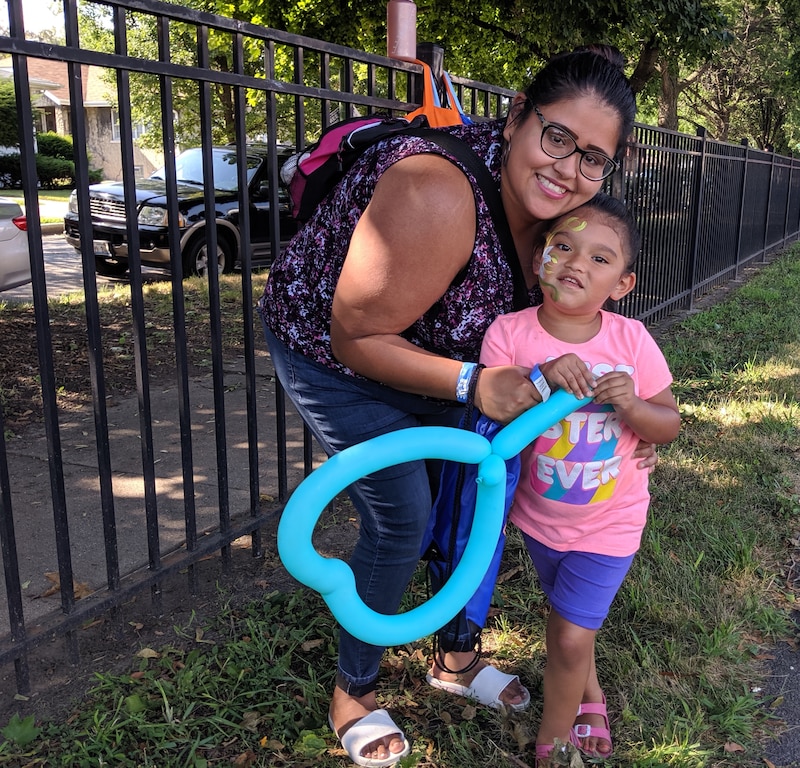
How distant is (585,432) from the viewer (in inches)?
79.5

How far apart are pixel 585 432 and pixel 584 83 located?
80 centimetres

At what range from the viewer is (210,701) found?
96.3 inches

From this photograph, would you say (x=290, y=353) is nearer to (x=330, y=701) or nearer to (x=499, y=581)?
(x=330, y=701)

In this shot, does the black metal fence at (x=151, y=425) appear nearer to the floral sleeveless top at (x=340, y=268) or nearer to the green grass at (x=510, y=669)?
the green grass at (x=510, y=669)

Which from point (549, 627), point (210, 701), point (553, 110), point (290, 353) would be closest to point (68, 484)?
point (210, 701)

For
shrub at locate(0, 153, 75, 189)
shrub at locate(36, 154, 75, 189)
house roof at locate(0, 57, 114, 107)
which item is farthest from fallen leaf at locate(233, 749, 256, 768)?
house roof at locate(0, 57, 114, 107)

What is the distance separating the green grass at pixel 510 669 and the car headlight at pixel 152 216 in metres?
7.41

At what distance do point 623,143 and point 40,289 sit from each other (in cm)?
153

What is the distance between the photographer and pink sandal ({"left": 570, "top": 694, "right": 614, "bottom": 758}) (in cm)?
225

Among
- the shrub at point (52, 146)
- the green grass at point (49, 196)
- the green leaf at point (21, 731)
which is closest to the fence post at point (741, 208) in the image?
the green leaf at point (21, 731)

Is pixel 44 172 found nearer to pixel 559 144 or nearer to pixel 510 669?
pixel 510 669

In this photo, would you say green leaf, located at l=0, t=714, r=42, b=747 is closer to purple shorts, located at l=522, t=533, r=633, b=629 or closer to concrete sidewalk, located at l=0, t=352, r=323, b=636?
concrete sidewalk, located at l=0, t=352, r=323, b=636

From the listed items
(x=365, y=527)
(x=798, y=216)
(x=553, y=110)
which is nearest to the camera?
(x=553, y=110)

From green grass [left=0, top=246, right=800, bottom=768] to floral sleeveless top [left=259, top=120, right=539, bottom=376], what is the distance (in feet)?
3.52
